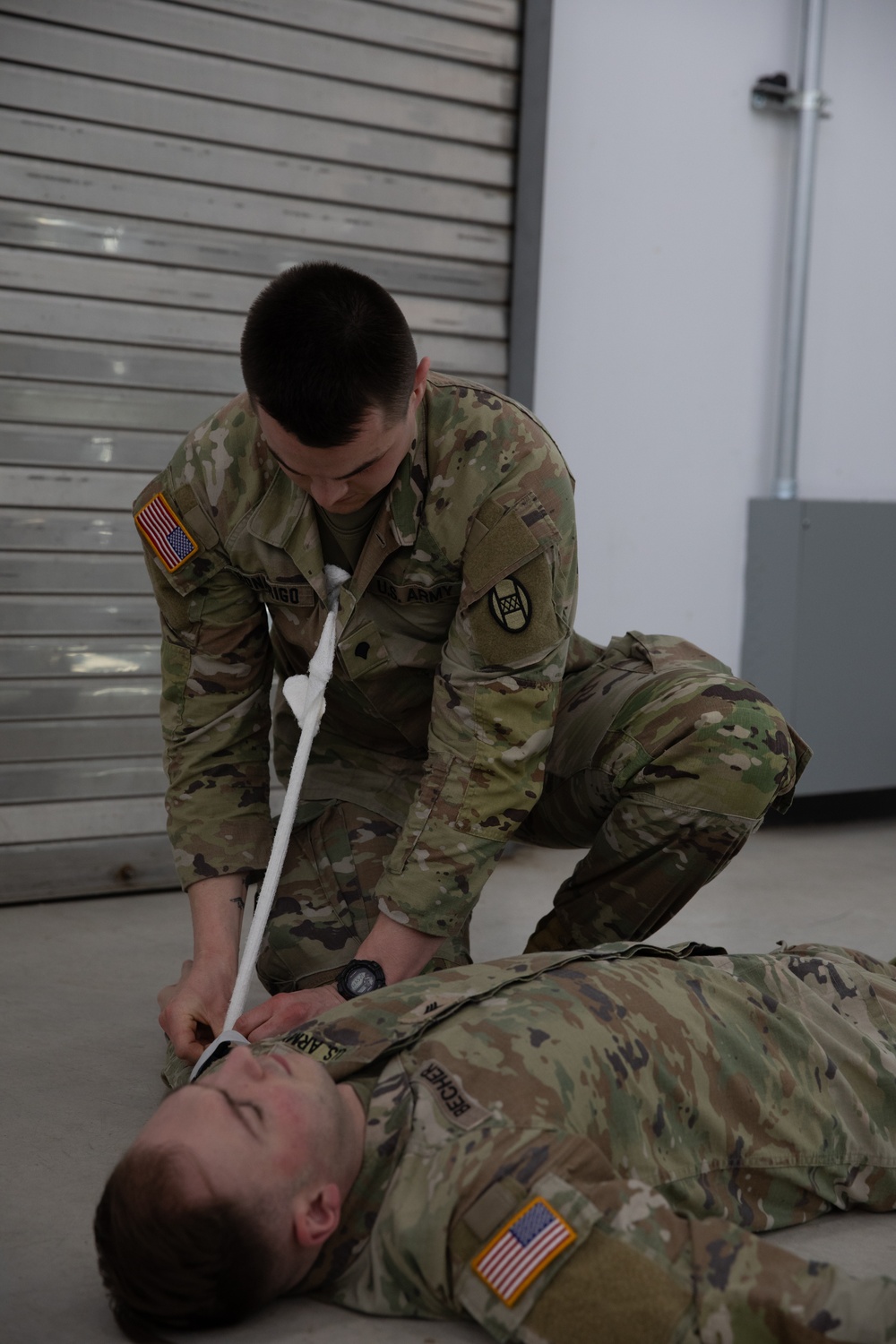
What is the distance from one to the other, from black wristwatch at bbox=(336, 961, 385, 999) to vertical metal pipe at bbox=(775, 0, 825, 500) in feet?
7.37

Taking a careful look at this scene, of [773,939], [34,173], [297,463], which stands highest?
[34,173]

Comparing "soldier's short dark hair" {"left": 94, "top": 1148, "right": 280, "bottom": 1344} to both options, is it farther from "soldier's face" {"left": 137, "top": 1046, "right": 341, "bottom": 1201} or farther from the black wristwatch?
the black wristwatch

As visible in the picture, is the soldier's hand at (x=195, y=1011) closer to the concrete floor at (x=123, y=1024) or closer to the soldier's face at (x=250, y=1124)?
the concrete floor at (x=123, y=1024)

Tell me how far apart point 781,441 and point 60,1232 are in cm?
277

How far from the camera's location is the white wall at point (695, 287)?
3.23 metres

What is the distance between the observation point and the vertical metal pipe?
340 cm

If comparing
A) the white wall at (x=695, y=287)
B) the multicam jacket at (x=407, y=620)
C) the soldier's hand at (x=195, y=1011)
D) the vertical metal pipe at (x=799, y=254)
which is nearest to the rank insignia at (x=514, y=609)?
the multicam jacket at (x=407, y=620)

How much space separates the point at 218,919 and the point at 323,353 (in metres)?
0.77

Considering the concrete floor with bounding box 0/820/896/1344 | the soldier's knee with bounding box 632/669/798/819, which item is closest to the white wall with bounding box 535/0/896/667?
the concrete floor with bounding box 0/820/896/1344

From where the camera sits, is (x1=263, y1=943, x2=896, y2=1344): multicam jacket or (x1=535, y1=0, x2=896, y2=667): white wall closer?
(x1=263, y1=943, x2=896, y2=1344): multicam jacket

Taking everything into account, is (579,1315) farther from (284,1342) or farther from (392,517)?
(392,517)

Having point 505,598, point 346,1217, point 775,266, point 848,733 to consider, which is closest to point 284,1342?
point 346,1217

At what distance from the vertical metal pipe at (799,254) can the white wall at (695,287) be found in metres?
0.05

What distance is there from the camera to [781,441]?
3.50m
